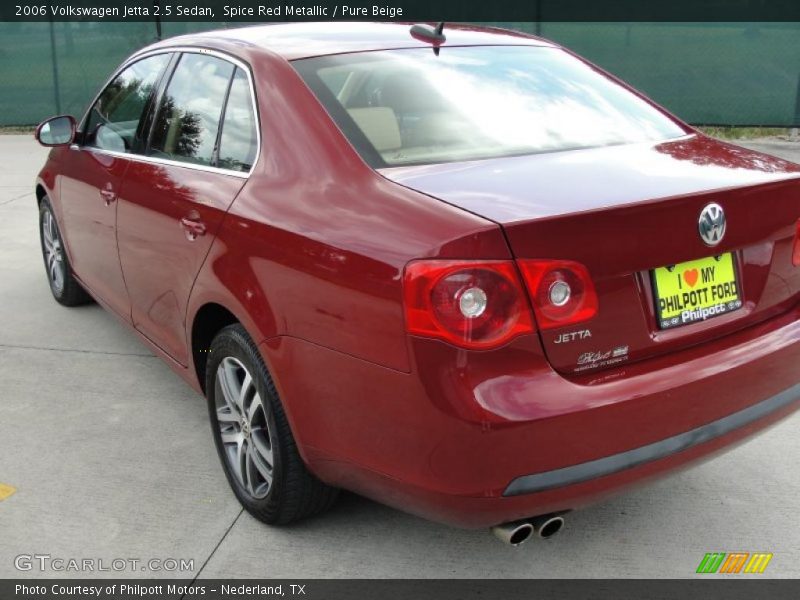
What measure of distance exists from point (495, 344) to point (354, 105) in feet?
3.52

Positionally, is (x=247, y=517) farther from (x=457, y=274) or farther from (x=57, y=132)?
(x=57, y=132)

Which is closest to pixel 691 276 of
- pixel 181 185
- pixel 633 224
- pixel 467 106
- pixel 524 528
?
pixel 633 224

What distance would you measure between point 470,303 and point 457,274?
8 cm

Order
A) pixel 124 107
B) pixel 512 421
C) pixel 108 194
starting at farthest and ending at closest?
pixel 124 107
pixel 108 194
pixel 512 421

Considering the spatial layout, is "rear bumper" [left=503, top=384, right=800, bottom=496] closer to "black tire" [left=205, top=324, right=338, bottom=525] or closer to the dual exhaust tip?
the dual exhaust tip

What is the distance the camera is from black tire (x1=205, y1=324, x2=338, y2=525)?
108 inches

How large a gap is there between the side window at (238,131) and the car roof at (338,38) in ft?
0.58

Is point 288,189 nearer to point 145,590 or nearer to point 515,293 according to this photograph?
point 515,293

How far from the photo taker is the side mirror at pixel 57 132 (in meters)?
4.60

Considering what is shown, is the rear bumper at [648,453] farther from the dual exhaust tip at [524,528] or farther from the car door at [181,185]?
the car door at [181,185]

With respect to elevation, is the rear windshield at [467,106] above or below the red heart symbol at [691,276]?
above
